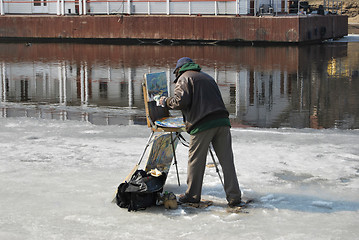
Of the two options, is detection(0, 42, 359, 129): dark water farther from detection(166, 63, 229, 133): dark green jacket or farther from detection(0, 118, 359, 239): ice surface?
detection(166, 63, 229, 133): dark green jacket

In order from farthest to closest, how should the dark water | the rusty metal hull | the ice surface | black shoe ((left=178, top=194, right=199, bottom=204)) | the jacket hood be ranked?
the rusty metal hull, the dark water, black shoe ((left=178, top=194, right=199, bottom=204)), the jacket hood, the ice surface

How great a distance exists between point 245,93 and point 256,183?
8728 millimetres

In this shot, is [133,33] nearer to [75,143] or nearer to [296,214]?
[75,143]

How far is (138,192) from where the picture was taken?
6730mm

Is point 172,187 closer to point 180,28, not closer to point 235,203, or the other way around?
point 235,203

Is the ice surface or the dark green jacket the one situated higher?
the dark green jacket

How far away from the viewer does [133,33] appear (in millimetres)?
36656

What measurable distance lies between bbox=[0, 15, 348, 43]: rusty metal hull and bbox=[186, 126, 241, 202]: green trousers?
2566 centimetres

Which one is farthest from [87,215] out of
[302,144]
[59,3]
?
[59,3]

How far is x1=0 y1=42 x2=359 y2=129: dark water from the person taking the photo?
13258 millimetres

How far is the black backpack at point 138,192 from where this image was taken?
6.74 metres

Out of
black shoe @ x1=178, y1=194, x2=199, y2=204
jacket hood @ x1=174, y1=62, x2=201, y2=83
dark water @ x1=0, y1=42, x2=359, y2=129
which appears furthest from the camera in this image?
dark water @ x1=0, y1=42, x2=359, y2=129

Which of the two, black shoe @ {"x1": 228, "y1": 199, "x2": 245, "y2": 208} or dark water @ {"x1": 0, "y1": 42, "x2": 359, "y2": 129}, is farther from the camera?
dark water @ {"x1": 0, "y1": 42, "x2": 359, "y2": 129}

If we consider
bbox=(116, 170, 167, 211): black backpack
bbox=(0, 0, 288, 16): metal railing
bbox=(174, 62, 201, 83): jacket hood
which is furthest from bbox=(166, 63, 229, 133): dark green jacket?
bbox=(0, 0, 288, 16): metal railing
